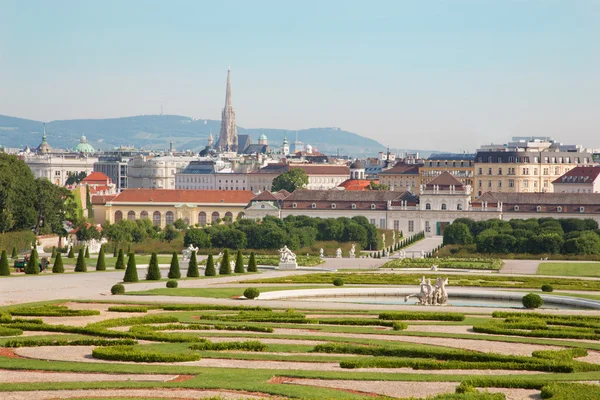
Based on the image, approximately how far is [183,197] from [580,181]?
146ft

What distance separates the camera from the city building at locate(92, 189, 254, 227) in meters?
133

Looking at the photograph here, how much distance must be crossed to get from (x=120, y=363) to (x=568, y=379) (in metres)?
9.21

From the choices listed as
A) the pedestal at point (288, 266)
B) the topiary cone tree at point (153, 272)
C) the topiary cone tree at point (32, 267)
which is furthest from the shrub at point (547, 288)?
the topiary cone tree at point (32, 267)

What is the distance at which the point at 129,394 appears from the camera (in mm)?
22406

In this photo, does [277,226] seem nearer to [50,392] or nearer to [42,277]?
[42,277]

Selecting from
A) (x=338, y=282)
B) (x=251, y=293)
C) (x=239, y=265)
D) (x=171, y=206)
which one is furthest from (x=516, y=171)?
(x=251, y=293)

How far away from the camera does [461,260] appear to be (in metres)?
75.8

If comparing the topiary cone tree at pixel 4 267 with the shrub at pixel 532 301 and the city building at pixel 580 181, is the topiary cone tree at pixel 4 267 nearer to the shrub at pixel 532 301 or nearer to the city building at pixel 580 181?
the shrub at pixel 532 301

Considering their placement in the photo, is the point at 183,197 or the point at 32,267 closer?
the point at 32,267

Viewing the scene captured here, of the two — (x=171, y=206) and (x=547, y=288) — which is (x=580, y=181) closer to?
(x=171, y=206)

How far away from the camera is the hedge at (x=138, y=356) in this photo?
2605cm

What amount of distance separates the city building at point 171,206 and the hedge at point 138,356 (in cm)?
10464

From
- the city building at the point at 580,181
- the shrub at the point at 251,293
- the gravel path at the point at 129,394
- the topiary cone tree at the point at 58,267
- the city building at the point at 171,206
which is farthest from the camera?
the city building at the point at 580,181

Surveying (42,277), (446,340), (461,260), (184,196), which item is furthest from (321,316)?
(184,196)
